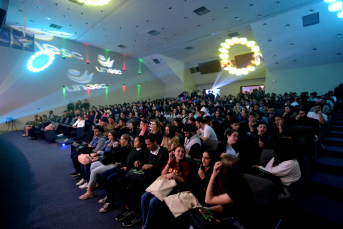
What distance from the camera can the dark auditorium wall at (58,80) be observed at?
9562mm

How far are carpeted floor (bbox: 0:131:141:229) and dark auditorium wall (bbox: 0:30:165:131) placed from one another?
7090 millimetres

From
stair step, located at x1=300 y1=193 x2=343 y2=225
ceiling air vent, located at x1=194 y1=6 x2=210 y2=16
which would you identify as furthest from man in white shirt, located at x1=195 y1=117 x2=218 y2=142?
ceiling air vent, located at x1=194 y1=6 x2=210 y2=16

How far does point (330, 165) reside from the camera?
294 centimetres

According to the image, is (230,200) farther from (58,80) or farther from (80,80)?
(80,80)

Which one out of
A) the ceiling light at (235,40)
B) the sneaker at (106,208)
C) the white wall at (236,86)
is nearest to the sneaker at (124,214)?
the sneaker at (106,208)

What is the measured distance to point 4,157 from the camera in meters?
4.94

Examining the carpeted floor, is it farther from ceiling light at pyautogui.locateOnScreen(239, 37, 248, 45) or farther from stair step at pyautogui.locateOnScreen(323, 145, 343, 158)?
ceiling light at pyautogui.locateOnScreen(239, 37, 248, 45)

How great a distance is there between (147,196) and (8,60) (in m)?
12.2

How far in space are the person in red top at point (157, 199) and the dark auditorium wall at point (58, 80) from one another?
11829 millimetres

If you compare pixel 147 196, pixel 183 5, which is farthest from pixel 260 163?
pixel 183 5

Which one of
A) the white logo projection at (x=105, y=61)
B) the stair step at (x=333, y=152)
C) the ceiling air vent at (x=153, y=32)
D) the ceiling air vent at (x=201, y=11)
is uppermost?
the ceiling air vent at (x=153, y=32)

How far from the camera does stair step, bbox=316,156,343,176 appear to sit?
2.88 metres

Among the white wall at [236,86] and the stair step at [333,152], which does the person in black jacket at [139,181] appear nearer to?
the stair step at [333,152]

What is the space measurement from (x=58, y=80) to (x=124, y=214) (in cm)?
1217
